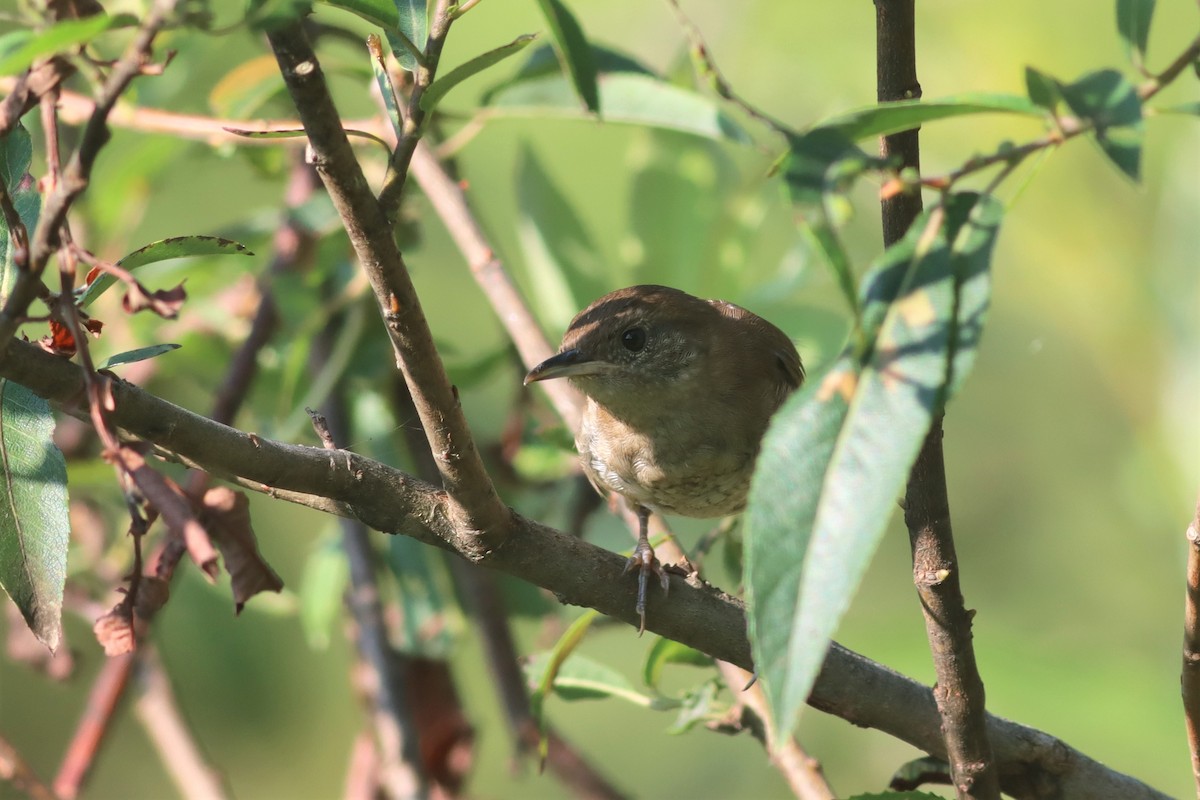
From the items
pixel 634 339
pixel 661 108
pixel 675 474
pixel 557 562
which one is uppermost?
pixel 661 108

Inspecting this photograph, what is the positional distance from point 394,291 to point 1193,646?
4.65 ft

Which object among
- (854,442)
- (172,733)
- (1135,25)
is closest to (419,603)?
(172,733)

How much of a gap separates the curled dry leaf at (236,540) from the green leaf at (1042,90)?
3.91 ft

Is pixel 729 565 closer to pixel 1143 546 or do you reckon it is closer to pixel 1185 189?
pixel 1185 189

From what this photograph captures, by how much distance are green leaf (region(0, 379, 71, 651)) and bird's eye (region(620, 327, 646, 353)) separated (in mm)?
1987

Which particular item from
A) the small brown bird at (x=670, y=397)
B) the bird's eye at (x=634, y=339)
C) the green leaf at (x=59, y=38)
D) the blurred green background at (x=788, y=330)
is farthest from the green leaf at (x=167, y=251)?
the bird's eye at (x=634, y=339)

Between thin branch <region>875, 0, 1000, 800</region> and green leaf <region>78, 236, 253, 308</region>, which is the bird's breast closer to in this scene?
thin branch <region>875, 0, 1000, 800</region>

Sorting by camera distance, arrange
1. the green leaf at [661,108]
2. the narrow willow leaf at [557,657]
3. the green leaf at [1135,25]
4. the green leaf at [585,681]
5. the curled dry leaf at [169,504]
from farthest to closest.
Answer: the green leaf at [661,108]
the green leaf at [585,681]
the narrow willow leaf at [557,657]
the green leaf at [1135,25]
the curled dry leaf at [169,504]

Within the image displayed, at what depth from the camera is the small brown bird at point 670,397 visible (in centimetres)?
344

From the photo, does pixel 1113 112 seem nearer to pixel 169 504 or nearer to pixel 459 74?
pixel 459 74

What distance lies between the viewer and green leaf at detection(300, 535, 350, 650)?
4.00 meters

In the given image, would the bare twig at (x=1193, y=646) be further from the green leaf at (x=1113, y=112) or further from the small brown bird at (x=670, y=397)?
the small brown bird at (x=670, y=397)

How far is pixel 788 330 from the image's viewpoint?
152 inches

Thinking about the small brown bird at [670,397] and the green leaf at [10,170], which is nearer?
the green leaf at [10,170]
